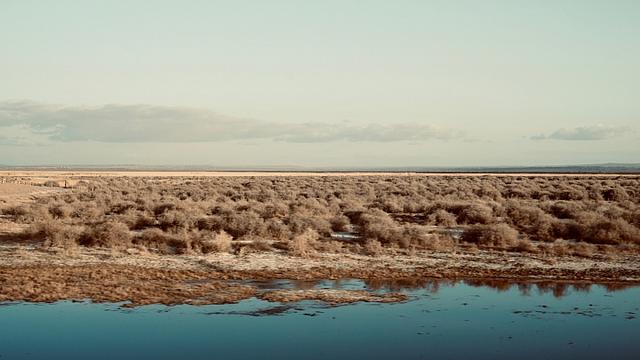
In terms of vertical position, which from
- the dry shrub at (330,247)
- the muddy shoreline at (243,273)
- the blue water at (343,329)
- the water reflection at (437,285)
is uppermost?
the dry shrub at (330,247)

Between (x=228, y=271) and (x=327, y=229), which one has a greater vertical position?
(x=327, y=229)

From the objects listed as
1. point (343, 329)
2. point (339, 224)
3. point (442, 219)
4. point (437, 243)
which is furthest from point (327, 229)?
point (343, 329)

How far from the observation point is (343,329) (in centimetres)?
1326

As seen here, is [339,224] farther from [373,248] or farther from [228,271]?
[228,271]

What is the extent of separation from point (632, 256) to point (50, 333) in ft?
59.4

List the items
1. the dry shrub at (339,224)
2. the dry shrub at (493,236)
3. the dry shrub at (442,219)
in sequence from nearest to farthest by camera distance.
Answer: the dry shrub at (493,236) < the dry shrub at (339,224) < the dry shrub at (442,219)

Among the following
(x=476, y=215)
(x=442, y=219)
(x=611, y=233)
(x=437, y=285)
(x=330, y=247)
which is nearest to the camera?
(x=437, y=285)

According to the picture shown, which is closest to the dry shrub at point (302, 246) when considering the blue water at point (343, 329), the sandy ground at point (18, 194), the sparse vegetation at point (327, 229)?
the sparse vegetation at point (327, 229)

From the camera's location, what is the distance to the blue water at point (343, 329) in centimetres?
1179

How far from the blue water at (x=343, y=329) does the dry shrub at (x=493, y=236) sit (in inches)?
315

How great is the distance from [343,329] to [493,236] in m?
13.2

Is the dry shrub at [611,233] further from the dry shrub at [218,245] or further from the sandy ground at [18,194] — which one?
the sandy ground at [18,194]

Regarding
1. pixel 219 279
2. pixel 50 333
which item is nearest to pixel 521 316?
pixel 219 279

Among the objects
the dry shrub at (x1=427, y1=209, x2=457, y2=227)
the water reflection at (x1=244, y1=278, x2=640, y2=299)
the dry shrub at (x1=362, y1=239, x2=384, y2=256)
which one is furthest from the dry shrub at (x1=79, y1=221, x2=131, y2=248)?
the dry shrub at (x1=427, y1=209, x2=457, y2=227)
